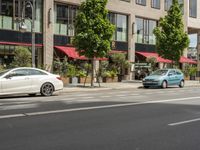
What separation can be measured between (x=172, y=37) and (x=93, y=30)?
11679 millimetres

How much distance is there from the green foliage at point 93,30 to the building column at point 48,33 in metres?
7.10

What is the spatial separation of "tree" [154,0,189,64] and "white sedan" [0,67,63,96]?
1817cm

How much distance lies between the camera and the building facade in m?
31.0

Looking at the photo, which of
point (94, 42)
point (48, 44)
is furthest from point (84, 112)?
point (48, 44)

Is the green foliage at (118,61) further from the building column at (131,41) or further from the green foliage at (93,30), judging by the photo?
the green foliage at (93,30)

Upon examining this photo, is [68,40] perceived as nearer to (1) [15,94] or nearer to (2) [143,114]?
(1) [15,94]

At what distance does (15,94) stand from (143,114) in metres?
8.07

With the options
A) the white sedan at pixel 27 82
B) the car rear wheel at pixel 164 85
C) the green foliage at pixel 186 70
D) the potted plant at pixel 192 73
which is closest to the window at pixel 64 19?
the car rear wheel at pixel 164 85

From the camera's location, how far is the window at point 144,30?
4266 centimetres

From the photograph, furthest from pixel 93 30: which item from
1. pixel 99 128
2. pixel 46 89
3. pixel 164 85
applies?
pixel 99 128

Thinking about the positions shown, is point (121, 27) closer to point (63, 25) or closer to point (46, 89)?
point (63, 25)

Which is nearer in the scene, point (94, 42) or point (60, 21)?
point (94, 42)

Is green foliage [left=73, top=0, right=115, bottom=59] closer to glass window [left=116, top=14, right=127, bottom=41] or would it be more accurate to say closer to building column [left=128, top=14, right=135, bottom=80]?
glass window [left=116, top=14, right=127, bottom=41]

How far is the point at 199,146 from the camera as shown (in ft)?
23.7
